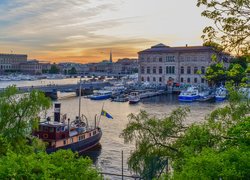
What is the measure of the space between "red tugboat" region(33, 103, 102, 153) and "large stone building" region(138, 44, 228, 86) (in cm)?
5704

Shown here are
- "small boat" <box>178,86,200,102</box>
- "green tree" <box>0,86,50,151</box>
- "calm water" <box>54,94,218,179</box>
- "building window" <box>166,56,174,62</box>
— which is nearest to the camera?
"green tree" <box>0,86,50,151</box>

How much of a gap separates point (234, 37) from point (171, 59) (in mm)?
84473

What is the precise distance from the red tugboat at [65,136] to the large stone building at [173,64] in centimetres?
5704

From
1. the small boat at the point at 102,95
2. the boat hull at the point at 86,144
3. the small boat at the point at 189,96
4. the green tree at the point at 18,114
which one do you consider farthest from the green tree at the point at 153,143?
the small boat at the point at 102,95

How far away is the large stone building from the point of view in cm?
8706

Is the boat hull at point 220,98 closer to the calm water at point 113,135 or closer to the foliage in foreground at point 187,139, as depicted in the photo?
the calm water at point 113,135

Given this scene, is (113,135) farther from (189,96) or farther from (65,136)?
(189,96)

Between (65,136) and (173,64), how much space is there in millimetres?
66715

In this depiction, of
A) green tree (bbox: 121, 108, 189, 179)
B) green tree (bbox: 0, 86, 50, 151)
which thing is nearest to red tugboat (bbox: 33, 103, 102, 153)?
green tree (bbox: 0, 86, 50, 151)

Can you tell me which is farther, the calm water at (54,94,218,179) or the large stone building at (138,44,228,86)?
the large stone building at (138,44,228,86)

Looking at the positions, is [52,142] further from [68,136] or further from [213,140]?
[213,140]

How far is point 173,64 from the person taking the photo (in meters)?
92.2

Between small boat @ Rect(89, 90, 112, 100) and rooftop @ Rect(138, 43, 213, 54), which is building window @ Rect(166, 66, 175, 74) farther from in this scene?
small boat @ Rect(89, 90, 112, 100)

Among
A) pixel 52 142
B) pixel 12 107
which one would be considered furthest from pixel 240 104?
pixel 52 142
